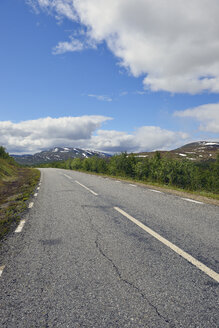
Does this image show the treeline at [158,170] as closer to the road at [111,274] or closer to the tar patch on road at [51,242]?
the road at [111,274]

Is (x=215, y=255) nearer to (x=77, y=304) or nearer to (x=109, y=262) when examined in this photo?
(x=109, y=262)

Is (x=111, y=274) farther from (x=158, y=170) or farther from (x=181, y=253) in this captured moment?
(x=158, y=170)

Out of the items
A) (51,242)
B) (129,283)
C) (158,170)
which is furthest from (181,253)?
(158,170)

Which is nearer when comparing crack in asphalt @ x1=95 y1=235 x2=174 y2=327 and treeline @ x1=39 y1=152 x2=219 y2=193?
crack in asphalt @ x1=95 y1=235 x2=174 y2=327

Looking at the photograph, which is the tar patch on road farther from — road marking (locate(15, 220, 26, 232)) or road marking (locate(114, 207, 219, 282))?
road marking (locate(114, 207, 219, 282))

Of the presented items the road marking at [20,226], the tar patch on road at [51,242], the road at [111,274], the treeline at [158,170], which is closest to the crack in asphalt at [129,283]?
the road at [111,274]

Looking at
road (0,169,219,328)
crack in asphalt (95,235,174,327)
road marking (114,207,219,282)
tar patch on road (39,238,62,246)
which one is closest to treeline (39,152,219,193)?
road marking (114,207,219,282)

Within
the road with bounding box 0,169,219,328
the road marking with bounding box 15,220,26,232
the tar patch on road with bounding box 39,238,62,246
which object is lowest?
the road marking with bounding box 15,220,26,232

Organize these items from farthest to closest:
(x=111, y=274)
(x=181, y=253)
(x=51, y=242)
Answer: (x=51, y=242)
(x=181, y=253)
(x=111, y=274)

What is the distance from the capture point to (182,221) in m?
5.30

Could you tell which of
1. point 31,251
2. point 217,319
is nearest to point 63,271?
point 31,251

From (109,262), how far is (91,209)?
12.8ft

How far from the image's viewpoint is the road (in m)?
2.09

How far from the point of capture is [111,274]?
2.86m
